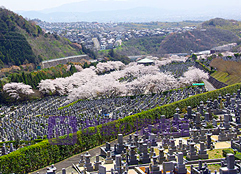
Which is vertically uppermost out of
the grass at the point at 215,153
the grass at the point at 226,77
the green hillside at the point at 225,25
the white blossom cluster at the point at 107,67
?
the green hillside at the point at 225,25

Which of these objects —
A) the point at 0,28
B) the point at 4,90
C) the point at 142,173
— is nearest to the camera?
the point at 142,173

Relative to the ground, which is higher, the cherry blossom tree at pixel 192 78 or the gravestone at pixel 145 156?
the gravestone at pixel 145 156

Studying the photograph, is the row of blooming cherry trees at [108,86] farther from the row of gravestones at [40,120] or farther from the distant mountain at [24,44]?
the distant mountain at [24,44]

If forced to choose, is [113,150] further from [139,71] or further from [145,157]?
[139,71]

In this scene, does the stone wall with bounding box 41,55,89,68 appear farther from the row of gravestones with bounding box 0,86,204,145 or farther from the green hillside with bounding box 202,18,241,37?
the green hillside with bounding box 202,18,241,37

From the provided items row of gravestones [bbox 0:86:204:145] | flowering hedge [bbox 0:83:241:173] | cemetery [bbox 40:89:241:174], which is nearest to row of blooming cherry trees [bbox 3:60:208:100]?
row of gravestones [bbox 0:86:204:145]

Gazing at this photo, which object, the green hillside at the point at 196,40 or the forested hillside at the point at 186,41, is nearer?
the forested hillside at the point at 186,41

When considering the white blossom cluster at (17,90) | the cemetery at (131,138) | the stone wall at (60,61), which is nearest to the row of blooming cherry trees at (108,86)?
the white blossom cluster at (17,90)

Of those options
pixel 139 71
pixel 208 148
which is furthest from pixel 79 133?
pixel 139 71

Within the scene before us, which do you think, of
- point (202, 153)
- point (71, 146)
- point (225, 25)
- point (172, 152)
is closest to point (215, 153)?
point (202, 153)
